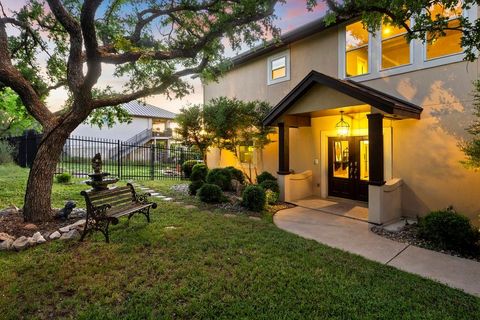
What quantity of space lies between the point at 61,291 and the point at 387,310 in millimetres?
4222

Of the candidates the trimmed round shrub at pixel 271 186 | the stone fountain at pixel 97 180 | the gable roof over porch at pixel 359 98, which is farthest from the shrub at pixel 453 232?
the stone fountain at pixel 97 180

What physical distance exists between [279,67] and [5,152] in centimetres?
1630

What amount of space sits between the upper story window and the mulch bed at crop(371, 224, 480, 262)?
23.9ft

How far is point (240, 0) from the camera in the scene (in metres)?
6.39

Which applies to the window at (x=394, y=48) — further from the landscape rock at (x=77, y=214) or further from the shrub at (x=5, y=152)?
the shrub at (x=5, y=152)

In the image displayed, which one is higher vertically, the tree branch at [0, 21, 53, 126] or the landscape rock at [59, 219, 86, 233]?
the tree branch at [0, 21, 53, 126]

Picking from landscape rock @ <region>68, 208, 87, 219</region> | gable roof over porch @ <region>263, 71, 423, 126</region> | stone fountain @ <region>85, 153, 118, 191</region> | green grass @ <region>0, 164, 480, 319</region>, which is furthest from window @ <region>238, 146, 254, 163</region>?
green grass @ <region>0, 164, 480, 319</region>

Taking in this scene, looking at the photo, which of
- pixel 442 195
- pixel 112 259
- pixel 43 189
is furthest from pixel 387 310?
pixel 43 189

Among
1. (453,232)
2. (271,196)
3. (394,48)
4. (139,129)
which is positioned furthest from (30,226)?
(139,129)

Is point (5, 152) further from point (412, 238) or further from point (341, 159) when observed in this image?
point (412, 238)

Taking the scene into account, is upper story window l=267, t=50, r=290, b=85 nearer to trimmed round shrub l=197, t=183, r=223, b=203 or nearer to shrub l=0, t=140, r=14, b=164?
trimmed round shrub l=197, t=183, r=223, b=203

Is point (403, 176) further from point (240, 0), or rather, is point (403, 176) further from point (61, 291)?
point (61, 291)

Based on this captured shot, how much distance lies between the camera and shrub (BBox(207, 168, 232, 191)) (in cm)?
1084

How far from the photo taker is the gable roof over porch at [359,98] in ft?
21.3
